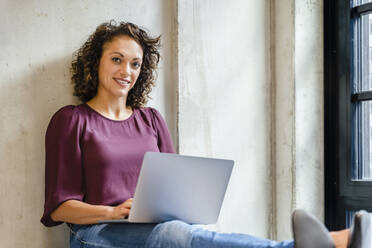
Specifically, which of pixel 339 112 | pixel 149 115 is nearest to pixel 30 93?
pixel 149 115

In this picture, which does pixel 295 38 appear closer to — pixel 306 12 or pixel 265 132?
pixel 306 12

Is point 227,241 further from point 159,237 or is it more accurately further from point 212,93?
point 212,93

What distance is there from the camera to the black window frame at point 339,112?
2754 mm

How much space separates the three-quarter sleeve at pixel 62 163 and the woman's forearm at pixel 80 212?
0.02 metres

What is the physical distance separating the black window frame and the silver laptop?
105 centimetres

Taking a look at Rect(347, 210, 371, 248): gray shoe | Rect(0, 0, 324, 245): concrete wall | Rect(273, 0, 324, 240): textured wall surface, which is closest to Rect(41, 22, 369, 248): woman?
Rect(0, 0, 324, 245): concrete wall

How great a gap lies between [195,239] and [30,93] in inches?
38.2

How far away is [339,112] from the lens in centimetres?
280

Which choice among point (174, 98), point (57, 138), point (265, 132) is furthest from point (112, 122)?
point (265, 132)

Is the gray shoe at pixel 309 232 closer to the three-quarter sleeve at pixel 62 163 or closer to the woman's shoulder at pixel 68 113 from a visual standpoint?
the three-quarter sleeve at pixel 62 163

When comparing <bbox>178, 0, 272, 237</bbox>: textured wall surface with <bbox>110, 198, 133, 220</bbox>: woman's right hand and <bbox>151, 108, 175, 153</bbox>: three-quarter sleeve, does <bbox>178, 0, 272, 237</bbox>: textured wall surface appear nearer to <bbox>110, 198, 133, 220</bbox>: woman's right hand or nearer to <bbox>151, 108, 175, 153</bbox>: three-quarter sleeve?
<bbox>151, 108, 175, 153</bbox>: three-quarter sleeve

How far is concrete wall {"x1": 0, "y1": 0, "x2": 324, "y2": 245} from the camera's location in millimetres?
2121

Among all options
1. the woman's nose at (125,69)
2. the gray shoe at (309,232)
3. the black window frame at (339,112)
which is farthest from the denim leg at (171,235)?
the black window frame at (339,112)

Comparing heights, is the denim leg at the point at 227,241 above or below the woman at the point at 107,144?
below
